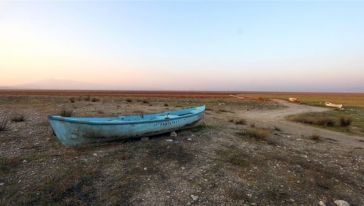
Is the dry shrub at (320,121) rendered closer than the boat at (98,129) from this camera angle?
No

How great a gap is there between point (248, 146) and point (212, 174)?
147 inches

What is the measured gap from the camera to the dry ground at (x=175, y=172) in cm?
648

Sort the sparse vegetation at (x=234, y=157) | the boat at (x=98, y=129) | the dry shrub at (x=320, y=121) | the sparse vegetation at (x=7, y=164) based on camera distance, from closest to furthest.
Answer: the sparse vegetation at (x=7, y=164), the sparse vegetation at (x=234, y=157), the boat at (x=98, y=129), the dry shrub at (x=320, y=121)

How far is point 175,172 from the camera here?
7.83m

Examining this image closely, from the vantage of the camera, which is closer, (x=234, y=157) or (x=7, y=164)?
(x=7, y=164)

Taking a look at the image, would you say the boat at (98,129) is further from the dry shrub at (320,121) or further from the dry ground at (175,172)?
the dry shrub at (320,121)

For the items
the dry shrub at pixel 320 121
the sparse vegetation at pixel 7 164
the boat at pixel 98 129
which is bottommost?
the dry shrub at pixel 320 121

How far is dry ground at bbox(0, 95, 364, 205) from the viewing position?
648 cm

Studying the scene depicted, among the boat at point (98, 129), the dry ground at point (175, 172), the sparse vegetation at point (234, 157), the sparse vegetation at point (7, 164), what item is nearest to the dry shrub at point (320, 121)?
the dry ground at point (175, 172)

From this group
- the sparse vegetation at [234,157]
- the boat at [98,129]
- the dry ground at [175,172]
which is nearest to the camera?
the dry ground at [175,172]

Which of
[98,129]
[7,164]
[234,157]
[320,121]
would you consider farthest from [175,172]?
[320,121]

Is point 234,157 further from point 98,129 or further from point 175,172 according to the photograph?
point 98,129

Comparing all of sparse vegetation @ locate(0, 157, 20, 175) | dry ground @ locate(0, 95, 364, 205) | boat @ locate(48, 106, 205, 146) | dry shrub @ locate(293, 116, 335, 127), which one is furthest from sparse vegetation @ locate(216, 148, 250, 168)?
dry shrub @ locate(293, 116, 335, 127)

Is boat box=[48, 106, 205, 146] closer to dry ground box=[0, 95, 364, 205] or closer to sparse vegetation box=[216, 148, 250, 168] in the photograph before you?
dry ground box=[0, 95, 364, 205]
